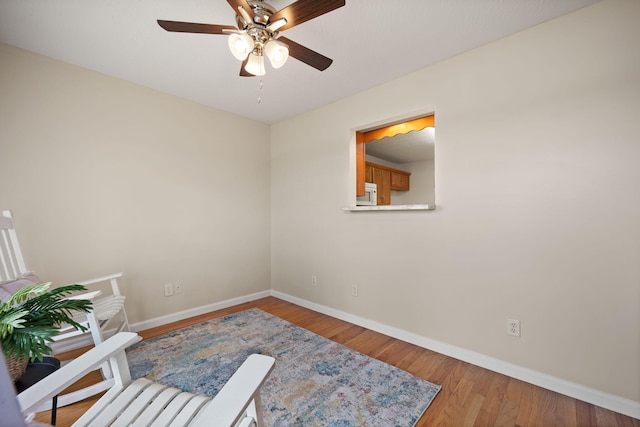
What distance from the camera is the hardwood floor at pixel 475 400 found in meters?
1.43

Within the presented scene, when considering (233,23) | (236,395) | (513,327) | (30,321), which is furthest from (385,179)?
(30,321)

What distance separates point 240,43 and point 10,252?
6.36 ft

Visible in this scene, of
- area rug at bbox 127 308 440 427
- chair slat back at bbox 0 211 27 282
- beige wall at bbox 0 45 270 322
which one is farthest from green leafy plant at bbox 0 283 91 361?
beige wall at bbox 0 45 270 322

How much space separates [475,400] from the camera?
158 cm

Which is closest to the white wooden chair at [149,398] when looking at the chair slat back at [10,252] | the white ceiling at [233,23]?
the chair slat back at [10,252]

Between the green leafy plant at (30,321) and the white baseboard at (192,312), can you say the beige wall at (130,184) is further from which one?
the green leafy plant at (30,321)

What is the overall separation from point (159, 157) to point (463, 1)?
2.76m

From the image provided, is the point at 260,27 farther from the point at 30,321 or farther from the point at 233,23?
the point at 30,321

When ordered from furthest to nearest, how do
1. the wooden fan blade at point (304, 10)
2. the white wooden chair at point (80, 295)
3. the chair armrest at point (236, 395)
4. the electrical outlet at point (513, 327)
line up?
the electrical outlet at point (513, 327), the white wooden chair at point (80, 295), the wooden fan blade at point (304, 10), the chair armrest at point (236, 395)

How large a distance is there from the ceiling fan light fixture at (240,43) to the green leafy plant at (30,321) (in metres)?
1.27

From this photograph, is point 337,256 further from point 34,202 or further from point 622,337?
point 34,202

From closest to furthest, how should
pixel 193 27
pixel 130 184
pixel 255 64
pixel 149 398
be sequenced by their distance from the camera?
1. pixel 149 398
2. pixel 193 27
3. pixel 255 64
4. pixel 130 184

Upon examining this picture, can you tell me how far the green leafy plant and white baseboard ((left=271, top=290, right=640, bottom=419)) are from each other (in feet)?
7.62

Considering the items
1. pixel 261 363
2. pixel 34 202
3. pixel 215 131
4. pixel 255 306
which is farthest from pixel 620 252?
pixel 34 202
